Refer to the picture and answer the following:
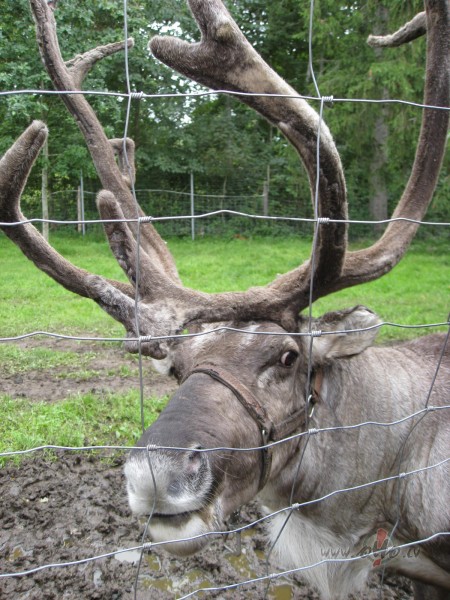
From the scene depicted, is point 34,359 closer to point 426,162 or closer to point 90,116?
point 90,116

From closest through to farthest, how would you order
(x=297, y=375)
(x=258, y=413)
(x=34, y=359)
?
(x=258, y=413), (x=297, y=375), (x=34, y=359)

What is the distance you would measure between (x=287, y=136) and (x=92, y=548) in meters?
2.49

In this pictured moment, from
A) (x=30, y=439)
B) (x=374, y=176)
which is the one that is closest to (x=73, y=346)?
(x=30, y=439)

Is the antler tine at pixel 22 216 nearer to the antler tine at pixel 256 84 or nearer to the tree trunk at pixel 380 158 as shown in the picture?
the antler tine at pixel 256 84

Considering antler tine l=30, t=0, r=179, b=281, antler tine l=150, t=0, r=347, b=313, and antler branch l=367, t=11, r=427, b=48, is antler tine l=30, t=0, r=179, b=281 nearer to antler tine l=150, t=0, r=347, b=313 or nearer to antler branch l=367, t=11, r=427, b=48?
antler tine l=150, t=0, r=347, b=313

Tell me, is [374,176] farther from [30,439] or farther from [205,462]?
[205,462]

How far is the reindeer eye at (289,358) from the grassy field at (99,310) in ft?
8.12

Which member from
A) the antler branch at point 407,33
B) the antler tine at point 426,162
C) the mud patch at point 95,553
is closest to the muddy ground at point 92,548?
the mud patch at point 95,553

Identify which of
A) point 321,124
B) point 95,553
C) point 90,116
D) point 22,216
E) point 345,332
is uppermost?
point 90,116

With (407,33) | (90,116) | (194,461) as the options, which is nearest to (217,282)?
(90,116)

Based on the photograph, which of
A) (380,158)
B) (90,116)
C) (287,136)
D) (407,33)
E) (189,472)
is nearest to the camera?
(189,472)

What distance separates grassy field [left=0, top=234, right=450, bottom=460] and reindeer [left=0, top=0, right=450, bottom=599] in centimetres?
219

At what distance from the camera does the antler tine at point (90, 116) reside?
3000 millimetres

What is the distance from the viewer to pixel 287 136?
7.88ft
